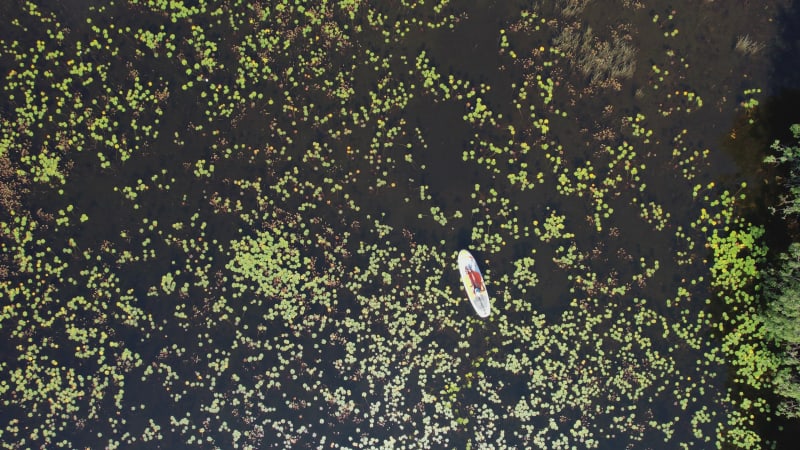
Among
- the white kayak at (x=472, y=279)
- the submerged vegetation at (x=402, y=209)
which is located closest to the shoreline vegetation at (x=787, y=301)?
the submerged vegetation at (x=402, y=209)

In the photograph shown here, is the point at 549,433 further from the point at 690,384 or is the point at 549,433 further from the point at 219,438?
the point at 219,438

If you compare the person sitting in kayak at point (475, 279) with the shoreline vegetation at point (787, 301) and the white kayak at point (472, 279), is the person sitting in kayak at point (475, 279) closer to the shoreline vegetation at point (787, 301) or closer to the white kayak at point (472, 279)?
the white kayak at point (472, 279)

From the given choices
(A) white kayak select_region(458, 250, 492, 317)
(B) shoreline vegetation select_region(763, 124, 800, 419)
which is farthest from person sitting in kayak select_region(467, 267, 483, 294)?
(B) shoreline vegetation select_region(763, 124, 800, 419)

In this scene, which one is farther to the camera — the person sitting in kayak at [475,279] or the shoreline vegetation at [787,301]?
the person sitting in kayak at [475,279]

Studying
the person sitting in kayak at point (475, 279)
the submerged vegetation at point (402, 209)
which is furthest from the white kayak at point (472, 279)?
the submerged vegetation at point (402, 209)

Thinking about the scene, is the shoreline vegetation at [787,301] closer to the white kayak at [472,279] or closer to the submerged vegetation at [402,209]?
the submerged vegetation at [402,209]

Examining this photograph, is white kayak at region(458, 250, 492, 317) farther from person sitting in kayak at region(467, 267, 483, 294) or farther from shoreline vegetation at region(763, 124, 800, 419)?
shoreline vegetation at region(763, 124, 800, 419)

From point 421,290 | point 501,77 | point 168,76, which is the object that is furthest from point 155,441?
point 501,77
